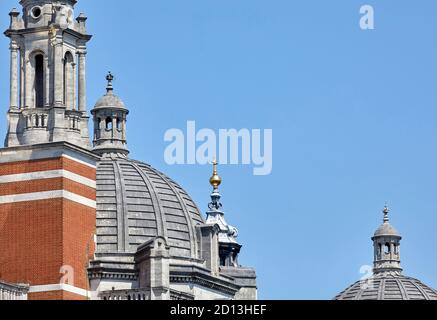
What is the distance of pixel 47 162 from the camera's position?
124 metres

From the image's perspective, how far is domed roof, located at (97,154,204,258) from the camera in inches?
5364

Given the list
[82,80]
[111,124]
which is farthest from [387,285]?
[82,80]

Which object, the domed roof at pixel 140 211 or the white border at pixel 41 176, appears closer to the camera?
the white border at pixel 41 176

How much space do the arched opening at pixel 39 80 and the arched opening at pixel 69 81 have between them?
46.9 inches

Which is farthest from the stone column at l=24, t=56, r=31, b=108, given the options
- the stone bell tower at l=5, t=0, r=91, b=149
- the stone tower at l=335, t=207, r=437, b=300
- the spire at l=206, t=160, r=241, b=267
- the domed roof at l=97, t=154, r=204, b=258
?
the stone tower at l=335, t=207, r=437, b=300

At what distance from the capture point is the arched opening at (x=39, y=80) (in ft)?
415

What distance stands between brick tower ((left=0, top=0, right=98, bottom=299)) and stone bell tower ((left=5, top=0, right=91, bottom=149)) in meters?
0.05

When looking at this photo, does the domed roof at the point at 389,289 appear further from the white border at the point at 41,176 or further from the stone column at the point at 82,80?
the white border at the point at 41,176

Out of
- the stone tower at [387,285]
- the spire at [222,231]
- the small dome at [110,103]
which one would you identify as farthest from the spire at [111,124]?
the stone tower at [387,285]

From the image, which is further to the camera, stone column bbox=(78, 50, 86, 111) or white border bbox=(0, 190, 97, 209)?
stone column bbox=(78, 50, 86, 111)

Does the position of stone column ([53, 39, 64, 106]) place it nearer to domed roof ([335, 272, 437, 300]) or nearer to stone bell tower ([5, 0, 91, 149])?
stone bell tower ([5, 0, 91, 149])
